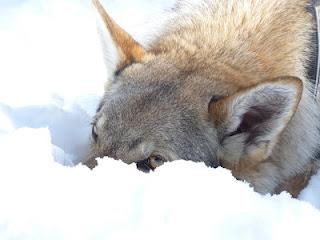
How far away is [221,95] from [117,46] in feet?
2.59

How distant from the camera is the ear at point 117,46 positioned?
4.18 metres

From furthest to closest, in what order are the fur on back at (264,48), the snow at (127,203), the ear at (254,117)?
the fur on back at (264,48), the ear at (254,117), the snow at (127,203)

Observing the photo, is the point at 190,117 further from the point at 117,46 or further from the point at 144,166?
the point at 117,46

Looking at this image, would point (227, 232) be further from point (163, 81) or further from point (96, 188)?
point (163, 81)

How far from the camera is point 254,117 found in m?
3.78

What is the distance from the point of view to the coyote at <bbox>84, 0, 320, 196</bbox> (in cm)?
369

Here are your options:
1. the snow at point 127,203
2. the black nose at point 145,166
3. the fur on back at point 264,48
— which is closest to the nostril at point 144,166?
the black nose at point 145,166

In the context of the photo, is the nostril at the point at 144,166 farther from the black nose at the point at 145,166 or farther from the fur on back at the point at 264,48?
the fur on back at the point at 264,48

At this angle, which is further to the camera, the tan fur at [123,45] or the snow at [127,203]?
the tan fur at [123,45]

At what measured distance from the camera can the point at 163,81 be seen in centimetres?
392

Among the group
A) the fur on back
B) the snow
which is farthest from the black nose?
the fur on back

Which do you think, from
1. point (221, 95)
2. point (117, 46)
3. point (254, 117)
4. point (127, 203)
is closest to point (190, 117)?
point (221, 95)

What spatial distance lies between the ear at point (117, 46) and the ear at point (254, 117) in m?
0.72

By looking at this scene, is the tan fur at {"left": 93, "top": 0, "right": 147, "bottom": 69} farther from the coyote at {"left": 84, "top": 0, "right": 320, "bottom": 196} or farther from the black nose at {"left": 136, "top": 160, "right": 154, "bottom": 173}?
the black nose at {"left": 136, "top": 160, "right": 154, "bottom": 173}
